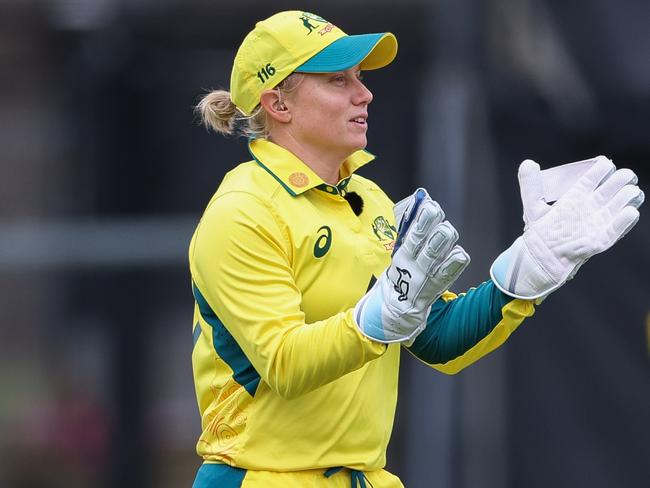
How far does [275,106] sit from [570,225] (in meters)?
0.66

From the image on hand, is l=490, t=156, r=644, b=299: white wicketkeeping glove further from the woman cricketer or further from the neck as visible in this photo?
the neck

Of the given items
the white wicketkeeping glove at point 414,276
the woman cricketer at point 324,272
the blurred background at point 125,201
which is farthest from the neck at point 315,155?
the blurred background at point 125,201

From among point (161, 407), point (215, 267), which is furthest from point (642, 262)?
point (161, 407)

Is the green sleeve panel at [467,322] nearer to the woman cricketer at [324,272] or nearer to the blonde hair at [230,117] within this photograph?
the woman cricketer at [324,272]

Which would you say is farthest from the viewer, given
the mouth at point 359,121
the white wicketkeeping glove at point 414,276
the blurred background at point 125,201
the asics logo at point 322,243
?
the blurred background at point 125,201

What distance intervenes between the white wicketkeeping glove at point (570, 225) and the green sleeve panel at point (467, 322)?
0.08 m

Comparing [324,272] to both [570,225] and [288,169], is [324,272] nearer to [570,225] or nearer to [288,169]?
[288,169]

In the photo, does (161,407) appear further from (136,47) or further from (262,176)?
(262,176)

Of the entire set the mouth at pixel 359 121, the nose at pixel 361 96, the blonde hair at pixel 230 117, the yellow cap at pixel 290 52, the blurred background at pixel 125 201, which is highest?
the yellow cap at pixel 290 52

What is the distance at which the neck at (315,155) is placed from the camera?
286 centimetres

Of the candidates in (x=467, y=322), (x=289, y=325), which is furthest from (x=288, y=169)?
(x=467, y=322)

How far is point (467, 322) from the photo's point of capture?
2.86 m

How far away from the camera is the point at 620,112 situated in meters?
3.99

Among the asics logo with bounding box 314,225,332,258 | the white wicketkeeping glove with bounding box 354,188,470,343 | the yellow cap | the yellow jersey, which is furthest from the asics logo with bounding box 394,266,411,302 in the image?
the yellow cap
